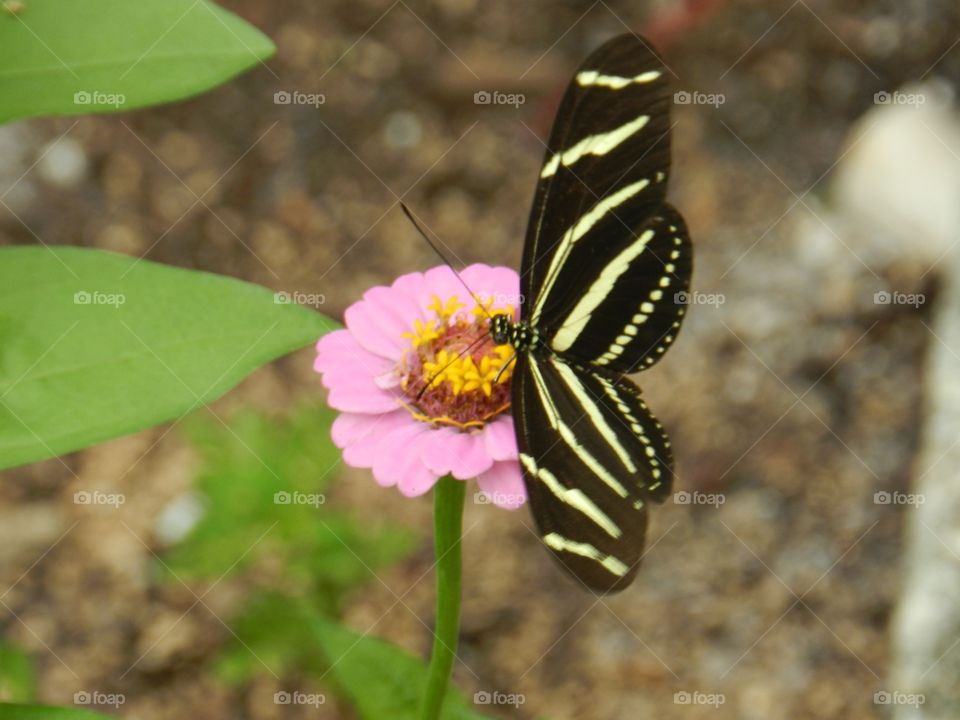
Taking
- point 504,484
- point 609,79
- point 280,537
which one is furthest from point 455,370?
point 280,537

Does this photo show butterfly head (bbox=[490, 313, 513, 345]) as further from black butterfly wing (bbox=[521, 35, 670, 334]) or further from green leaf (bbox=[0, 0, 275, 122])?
green leaf (bbox=[0, 0, 275, 122])

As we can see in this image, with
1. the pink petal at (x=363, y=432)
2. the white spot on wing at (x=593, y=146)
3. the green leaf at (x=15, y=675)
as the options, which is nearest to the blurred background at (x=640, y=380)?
the green leaf at (x=15, y=675)

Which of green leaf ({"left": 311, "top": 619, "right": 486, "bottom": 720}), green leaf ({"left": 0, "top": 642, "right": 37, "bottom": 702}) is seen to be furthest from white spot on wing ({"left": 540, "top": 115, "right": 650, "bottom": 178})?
green leaf ({"left": 0, "top": 642, "right": 37, "bottom": 702})

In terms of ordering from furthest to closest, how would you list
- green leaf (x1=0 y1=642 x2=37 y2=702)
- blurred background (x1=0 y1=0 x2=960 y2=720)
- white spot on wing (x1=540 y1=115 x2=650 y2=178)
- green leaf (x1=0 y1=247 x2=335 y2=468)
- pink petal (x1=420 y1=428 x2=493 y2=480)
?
blurred background (x1=0 y1=0 x2=960 y2=720) < green leaf (x1=0 y1=642 x2=37 y2=702) < white spot on wing (x1=540 y1=115 x2=650 y2=178) < pink petal (x1=420 y1=428 x2=493 y2=480) < green leaf (x1=0 y1=247 x2=335 y2=468)

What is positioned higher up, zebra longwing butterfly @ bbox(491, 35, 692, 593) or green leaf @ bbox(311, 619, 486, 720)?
zebra longwing butterfly @ bbox(491, 35, 692, 593)

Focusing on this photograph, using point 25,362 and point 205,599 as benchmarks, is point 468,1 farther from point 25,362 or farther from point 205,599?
point 25,362
